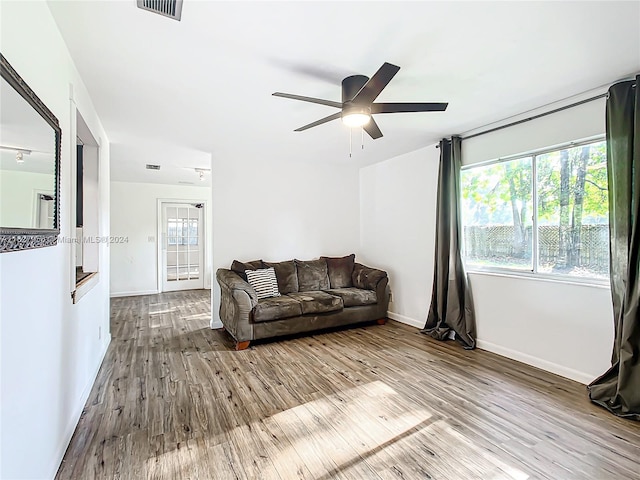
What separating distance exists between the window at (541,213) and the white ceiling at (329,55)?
0.61m

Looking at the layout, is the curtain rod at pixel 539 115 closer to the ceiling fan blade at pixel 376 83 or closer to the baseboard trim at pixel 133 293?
the ceiling fan blade at pixel 376 83

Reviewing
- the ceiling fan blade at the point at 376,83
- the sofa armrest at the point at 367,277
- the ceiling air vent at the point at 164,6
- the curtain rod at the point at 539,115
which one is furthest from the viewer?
the sofa armrest at the point at 367,277

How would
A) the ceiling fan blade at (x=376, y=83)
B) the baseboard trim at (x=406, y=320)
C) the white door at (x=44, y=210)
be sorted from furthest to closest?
the baseboard trim at (x=406, y=320) → the ceiling fan blade at (x=376, y=83) → the white door at (x=44, y=210)

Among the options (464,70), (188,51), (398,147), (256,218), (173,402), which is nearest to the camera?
(188,51)

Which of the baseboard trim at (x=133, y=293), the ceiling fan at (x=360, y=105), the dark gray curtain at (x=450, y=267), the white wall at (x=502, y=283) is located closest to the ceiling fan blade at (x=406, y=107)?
the ceiling fan at (x=360, y=105)

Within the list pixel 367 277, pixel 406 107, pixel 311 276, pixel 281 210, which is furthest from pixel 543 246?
pixel 281 210

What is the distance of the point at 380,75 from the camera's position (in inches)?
79.3

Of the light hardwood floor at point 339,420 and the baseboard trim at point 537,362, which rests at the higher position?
the baseboard trim at point 537,362

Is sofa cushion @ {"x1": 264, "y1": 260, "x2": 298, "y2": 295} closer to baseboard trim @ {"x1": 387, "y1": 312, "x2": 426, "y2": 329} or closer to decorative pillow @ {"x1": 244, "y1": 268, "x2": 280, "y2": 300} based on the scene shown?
decorative pillow @ {"x1": 244, "y1": 268, "x2": 280, "y2": 300}

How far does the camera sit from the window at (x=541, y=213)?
2.89 metres

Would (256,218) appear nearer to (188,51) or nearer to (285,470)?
(188,51)

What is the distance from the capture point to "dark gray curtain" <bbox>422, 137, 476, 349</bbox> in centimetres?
389

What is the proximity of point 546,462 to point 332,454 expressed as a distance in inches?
49.0

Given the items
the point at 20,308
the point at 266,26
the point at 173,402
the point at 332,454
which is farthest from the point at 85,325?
the point at 266,26
